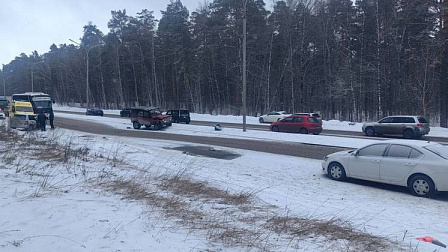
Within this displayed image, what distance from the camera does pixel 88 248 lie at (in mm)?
4414

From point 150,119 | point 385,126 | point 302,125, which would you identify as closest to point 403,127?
point 385,126

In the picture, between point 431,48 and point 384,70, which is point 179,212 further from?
point 384,70

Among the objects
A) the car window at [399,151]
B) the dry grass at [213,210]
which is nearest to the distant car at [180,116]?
the dry grass at [213,210]

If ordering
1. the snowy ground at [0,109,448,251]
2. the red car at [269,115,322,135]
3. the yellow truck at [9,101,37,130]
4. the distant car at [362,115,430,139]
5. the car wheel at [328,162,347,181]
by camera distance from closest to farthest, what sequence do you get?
the snowy ground at [0,109,448,251]
the car wheel at [328,162,347,181]
the distant car at [362,115,430,139]
the yellow truck at [9,101,37,130]
the red car at [269,115,322,135]

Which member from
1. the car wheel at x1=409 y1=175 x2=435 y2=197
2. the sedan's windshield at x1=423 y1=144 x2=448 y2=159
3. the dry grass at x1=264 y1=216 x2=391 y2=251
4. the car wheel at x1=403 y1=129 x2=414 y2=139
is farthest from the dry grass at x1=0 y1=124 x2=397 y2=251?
the car wheel at x1=403 y1=129 x2=414 y2=139

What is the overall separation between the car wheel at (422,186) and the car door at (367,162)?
104 cm

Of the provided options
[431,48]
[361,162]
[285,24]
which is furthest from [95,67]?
[361,162]

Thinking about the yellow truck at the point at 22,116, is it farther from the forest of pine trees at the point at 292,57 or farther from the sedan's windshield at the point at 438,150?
the forest of pine trees at the point at 292,57

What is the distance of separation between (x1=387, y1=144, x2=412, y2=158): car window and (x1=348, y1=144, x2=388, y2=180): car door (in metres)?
0.23

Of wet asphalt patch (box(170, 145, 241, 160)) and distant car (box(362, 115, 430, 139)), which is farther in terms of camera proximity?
distant car (box(362, 115, 430, 139))

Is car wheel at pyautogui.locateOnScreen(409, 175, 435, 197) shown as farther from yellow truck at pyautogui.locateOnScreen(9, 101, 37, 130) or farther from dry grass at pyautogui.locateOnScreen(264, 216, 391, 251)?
yellow truck at pyautogui.locateOnScreen(9, 101, 37, 130)

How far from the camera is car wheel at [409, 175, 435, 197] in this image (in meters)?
9.56

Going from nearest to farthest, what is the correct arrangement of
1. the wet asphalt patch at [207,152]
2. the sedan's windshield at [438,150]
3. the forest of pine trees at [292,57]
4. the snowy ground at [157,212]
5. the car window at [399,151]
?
the snowy ground at [157,212]
the sedan's windshield at [438,150]
the car window at [399,151]
the wet asphalt patch at [207,152]
the forest of pine trees at [292,57]

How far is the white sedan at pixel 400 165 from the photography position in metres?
9.56
